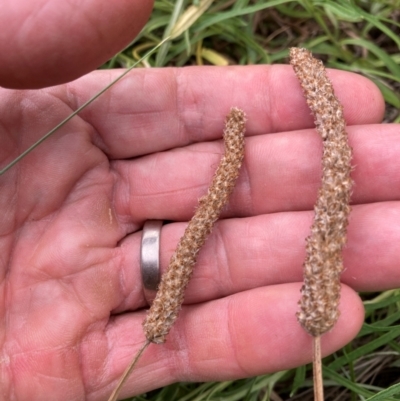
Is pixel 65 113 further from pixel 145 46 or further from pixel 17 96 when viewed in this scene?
pixel 145 46

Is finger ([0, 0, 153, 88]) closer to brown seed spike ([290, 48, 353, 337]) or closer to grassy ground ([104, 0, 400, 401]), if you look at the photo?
brown seed spike ([290, 48, 353, 337])

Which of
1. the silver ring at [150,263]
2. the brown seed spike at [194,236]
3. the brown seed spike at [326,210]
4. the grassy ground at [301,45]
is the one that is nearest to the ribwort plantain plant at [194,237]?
the brown seed spike at [194,236]

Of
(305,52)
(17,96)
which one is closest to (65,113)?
(17,96)

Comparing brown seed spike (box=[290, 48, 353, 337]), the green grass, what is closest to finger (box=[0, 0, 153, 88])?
brown seed spike (box=[290, 48, 353, 337])

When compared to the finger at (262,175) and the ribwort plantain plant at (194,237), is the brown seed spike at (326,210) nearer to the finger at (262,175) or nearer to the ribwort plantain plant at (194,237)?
the finger at (262,175)

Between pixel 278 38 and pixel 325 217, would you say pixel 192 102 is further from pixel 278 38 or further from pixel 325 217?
pixel 278 38
